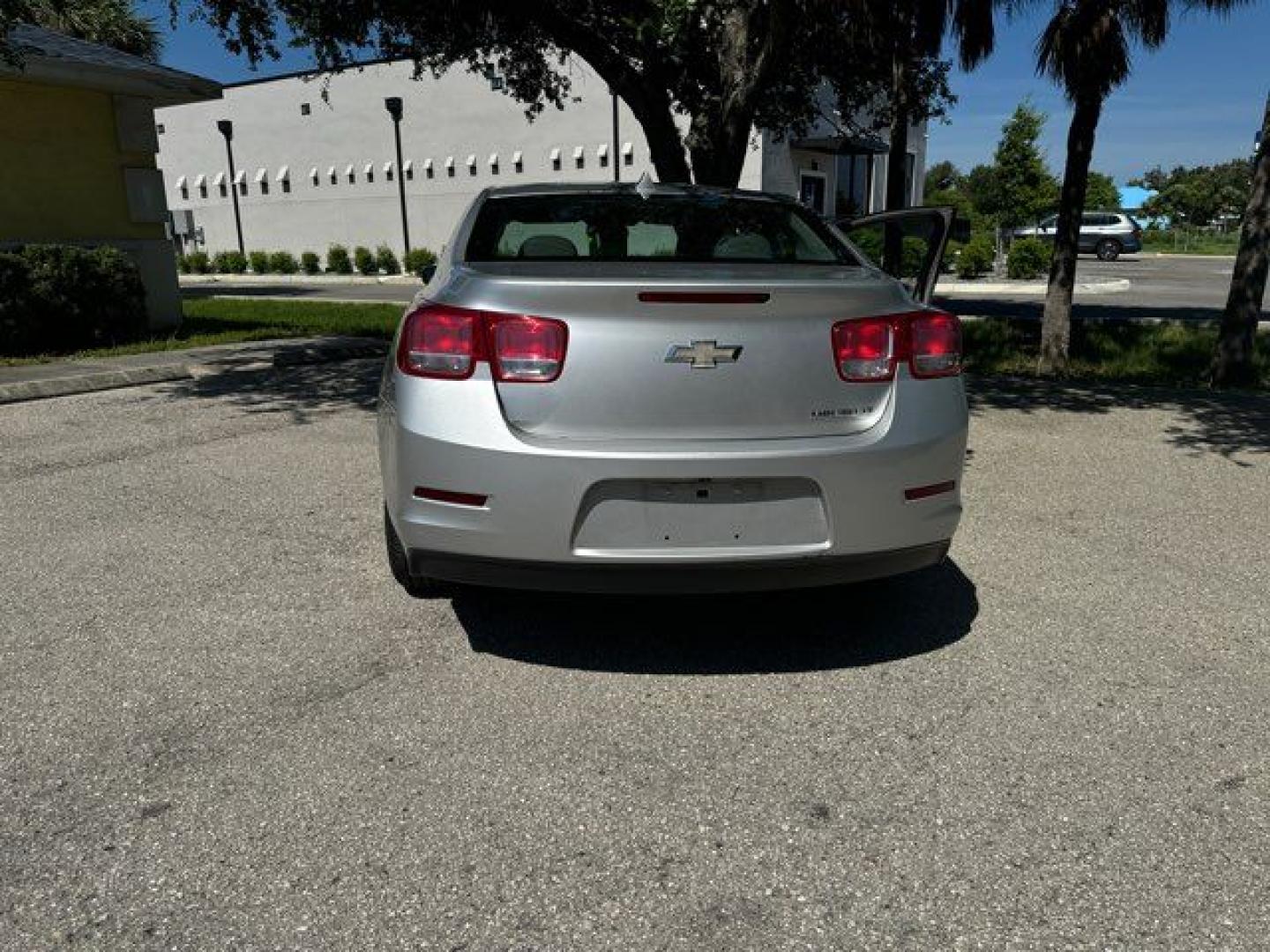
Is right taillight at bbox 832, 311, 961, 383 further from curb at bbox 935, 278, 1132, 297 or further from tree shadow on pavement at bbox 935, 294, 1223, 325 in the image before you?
curb at bbox 935, 278, 1132, 297

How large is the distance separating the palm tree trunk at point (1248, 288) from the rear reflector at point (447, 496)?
854 cm

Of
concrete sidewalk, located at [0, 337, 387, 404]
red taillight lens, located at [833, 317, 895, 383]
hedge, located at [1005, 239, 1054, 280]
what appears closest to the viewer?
red taillight lens, located at [833, 317, 895, 383]

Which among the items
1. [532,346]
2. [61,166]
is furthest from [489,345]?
[61,166]

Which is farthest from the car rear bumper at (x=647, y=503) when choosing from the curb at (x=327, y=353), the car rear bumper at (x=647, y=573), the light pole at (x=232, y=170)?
the light pole at (x=232, y=170)

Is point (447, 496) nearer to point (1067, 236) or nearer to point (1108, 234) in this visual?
point (1067, 236)

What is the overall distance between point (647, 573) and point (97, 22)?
23.1 meters

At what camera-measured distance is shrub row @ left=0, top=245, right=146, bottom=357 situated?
10789 millimetres

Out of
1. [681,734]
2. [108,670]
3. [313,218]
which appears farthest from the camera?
[313,218]

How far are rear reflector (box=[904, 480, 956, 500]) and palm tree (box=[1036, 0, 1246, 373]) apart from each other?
26.6 feet

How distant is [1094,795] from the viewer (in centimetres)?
257

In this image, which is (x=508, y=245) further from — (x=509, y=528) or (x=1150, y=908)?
(x=1150, y=908)

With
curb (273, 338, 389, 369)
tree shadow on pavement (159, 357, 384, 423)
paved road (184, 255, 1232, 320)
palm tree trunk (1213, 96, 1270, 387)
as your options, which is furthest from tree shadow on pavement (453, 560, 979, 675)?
paved road (184, 255, 1232, 320)

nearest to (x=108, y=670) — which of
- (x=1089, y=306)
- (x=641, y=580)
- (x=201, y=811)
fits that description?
(x=201, y=811)

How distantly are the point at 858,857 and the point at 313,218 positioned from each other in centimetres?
4188
